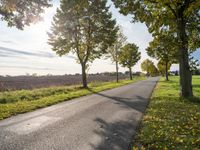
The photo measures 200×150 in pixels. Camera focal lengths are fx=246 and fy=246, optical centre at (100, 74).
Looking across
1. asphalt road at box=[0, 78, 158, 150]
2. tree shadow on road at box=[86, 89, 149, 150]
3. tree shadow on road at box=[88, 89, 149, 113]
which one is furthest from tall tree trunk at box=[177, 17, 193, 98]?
tree shadow on road at box=[86, 89, 149, 150]

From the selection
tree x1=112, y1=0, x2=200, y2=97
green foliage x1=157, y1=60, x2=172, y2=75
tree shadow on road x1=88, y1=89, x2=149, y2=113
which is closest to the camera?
tree shadow on road x1=88, y1=89, x2=149, y2=113

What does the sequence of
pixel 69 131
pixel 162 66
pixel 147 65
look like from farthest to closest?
pixel 147 65
pixel 162 66
pixel 69 131

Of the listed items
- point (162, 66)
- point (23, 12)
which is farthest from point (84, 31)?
point (162, 66)

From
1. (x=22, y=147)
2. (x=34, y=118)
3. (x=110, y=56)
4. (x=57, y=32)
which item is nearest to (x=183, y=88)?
(x=34, y=118)

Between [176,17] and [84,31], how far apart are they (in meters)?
18.5

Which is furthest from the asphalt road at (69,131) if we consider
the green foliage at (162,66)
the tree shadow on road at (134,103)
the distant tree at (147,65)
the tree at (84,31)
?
the distant tree at (147,65)

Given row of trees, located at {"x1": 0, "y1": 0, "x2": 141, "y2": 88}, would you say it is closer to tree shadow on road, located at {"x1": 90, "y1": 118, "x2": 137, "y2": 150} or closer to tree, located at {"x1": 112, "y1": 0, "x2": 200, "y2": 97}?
tree, located at {"x1": 112, "y1": 0, "x2": 200, "y2": 97}

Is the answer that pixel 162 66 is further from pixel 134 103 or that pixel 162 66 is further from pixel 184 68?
pixel 134 103

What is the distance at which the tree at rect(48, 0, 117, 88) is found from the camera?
112ft

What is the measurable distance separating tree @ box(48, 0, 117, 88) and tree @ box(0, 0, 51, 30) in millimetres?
15714

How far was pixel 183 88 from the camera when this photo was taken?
63.6 feet

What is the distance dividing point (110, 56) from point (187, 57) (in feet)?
124

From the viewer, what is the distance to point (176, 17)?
61.6ft

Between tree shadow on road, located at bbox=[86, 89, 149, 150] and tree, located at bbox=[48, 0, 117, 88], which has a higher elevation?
tree, located at bbox=[48, 0, 117, 88]
